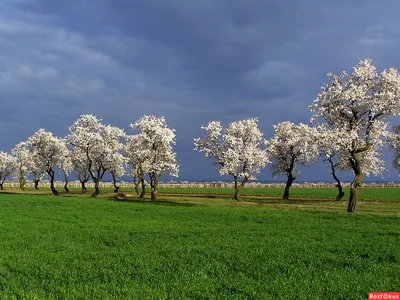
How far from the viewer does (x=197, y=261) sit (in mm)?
18656

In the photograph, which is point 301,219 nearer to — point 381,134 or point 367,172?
point 381,134

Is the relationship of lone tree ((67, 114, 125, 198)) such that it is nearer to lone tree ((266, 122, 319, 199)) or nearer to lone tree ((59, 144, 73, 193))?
lone tree ((59, 144, 73, 193))

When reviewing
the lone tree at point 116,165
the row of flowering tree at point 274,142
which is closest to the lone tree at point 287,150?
the row of flowering tree at point 274,142

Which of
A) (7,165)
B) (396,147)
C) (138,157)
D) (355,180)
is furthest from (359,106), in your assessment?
(7,165)

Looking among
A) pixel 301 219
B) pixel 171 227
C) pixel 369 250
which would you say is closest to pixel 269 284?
pixel 369 250

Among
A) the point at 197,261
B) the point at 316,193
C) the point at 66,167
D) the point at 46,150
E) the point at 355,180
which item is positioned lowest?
the point at 316,193

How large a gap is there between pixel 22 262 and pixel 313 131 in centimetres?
3777

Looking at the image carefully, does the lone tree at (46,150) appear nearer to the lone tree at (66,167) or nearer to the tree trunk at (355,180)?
the lone tree at (66,167)

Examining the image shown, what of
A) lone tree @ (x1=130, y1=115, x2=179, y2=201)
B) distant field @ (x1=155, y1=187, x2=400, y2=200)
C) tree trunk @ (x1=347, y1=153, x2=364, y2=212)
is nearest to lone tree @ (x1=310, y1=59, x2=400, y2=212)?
tree trunk @ (x1=347, y1=153, x2=364, y2=212)

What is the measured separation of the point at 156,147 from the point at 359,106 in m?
41.2

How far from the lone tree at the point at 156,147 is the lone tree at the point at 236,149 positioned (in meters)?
5.52

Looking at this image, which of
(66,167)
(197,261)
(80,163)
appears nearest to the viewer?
(197,261)

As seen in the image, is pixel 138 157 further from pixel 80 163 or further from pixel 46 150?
pixel 80 163

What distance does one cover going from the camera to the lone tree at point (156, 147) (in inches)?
2997
